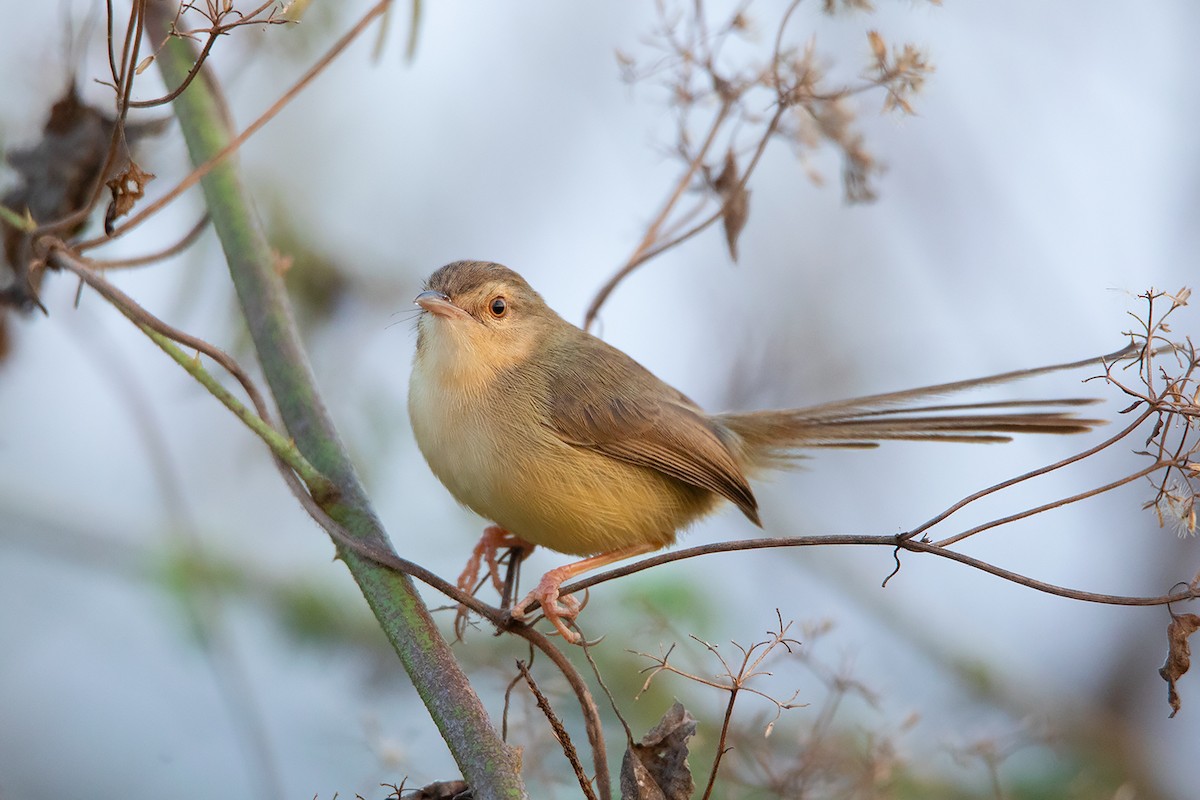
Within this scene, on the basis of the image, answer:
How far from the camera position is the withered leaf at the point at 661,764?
2209 mm

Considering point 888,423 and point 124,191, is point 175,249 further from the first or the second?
point 888,423

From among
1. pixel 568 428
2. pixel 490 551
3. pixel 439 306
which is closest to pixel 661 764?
pixel 568 428

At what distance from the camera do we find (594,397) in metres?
3.83

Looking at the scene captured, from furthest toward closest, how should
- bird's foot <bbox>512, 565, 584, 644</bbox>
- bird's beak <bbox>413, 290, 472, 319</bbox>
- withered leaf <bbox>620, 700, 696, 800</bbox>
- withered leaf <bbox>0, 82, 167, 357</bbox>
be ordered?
bird's beak <bbox>413, 290, 472, 319</bbox> → withered leaf <bbox>0, 82, 167, 357</bbox> → bird's foot <bbox>512, 565, 584, 644</bbox> → withered leaf <bbox>620, 700, 696, 800</bbox>

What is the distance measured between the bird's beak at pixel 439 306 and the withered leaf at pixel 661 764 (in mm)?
2018

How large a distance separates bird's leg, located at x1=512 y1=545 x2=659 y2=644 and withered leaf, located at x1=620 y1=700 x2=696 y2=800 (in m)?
0.38

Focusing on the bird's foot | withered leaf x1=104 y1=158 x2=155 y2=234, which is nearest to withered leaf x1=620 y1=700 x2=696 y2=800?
the bird's foot

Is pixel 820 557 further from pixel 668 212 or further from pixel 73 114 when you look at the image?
pixel 73 114

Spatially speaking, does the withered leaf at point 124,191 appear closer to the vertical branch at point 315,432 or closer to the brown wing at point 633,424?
the vertical branch at point 315,432

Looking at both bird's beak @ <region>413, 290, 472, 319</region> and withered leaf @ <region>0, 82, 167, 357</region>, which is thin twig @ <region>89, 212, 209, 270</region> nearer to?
withered leaf @ <region>0, 82, 167, 357</region>

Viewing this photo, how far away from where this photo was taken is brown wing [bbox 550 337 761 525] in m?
3.77

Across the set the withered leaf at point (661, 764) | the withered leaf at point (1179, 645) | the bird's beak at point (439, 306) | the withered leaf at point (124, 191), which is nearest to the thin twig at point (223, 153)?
the withered leaf at point (124, 191)

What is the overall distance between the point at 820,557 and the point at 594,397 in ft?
5.78

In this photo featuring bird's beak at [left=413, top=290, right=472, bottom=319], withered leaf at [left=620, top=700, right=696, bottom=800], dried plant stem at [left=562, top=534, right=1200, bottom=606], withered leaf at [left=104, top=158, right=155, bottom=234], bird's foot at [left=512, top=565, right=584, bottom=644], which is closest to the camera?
dried plant stem at [left=562, top=534, right=1200, bottom=606]
